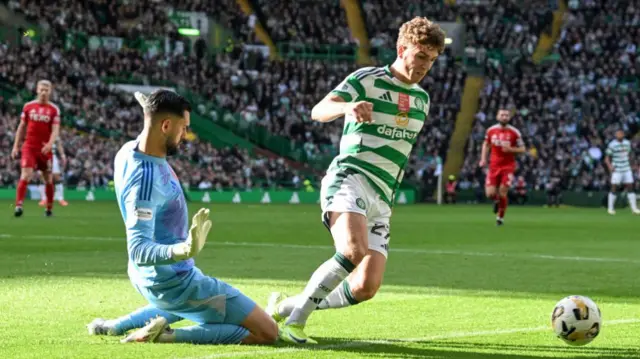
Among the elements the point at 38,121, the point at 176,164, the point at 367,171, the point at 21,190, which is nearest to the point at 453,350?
the point at 367,171

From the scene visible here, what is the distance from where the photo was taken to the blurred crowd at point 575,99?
43.6 metres

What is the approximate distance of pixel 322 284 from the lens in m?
7.59

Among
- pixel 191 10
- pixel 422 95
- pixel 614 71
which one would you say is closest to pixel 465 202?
pixel 614 71

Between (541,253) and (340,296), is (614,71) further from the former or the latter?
(340,296)

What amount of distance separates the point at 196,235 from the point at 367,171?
2.06 metres

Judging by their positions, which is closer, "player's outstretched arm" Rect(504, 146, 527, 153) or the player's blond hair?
the player's blond hair

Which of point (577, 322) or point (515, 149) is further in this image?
point (515, 149)

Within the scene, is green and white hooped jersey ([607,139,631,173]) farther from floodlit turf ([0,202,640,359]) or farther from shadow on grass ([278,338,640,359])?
shadow on grass ([278,338,640,359])

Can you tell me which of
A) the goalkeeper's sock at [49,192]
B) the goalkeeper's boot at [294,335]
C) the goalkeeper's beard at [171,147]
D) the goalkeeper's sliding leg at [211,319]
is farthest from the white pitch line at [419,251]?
the goalkeeper's beard at [171,147]

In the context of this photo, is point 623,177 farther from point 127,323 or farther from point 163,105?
A: point 163,105

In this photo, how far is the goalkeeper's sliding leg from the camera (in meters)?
7.25

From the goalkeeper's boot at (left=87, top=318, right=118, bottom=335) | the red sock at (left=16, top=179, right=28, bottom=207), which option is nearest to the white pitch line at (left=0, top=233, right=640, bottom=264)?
the red sock at (left=16, top=179, right=28, bottom=207)

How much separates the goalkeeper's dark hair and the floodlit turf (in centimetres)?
138

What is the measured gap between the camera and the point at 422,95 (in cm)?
838
